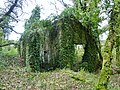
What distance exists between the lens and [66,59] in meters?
23.0

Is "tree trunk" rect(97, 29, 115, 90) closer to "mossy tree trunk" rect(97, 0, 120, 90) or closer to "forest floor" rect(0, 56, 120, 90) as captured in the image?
"mossy tree trunk" rect(97, 0, 120, 90)

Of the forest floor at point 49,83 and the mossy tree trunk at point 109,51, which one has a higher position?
the mossy tree trunk at point 109,51

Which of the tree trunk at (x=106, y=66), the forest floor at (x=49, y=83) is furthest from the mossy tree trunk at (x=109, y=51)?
the forest floor at (x=49, y=83)

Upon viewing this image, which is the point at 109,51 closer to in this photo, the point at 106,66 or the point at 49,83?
the point at 106,66

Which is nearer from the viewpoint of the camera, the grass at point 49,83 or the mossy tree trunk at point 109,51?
the mossy tree trunk at point 109,51

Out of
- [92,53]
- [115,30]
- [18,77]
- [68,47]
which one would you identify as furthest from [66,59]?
[115,30]

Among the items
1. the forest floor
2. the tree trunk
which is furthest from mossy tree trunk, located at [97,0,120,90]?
the forest floor

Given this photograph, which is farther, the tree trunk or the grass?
the grass

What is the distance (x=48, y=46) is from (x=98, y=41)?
13.8ft

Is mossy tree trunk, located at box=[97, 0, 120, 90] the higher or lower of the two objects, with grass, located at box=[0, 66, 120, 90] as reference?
higher

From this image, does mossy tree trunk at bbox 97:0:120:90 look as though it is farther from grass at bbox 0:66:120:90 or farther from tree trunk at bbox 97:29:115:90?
grass at bbox 0:66:120:90

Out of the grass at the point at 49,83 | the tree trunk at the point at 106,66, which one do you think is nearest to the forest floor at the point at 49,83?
the grass at the point at 49,83

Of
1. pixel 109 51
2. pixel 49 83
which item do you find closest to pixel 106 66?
pixel 109 51

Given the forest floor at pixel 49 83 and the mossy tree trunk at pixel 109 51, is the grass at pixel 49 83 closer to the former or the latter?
the forest floor at pixel 49 83
